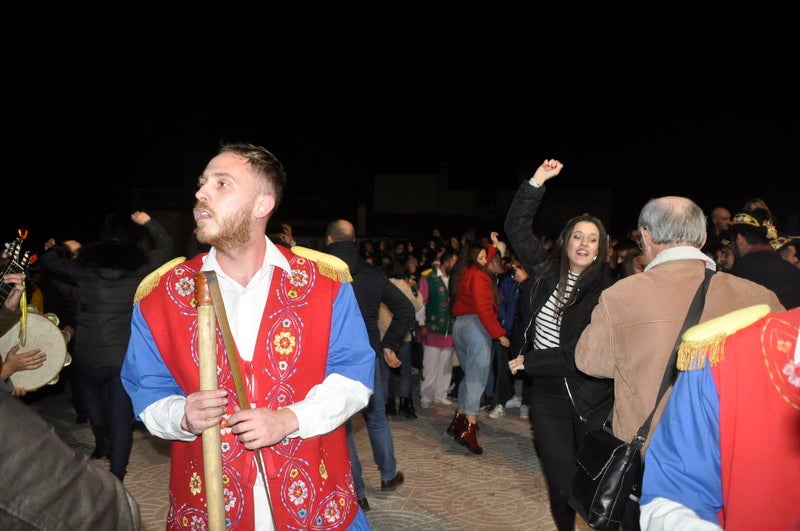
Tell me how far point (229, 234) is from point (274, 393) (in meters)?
0.58

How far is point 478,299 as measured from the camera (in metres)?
6.78

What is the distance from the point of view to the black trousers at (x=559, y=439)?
148 inches

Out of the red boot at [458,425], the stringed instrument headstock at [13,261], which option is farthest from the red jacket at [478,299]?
the stringed instrument headstock at [13,261]

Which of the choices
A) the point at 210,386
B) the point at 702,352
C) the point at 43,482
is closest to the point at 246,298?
the point at 210,386

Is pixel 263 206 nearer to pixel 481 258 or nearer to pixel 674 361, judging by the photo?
pixel 674 361

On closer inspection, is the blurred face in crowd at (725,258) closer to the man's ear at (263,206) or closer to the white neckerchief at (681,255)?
the white neckerchief at (681,255)

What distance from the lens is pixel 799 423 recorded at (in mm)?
1569

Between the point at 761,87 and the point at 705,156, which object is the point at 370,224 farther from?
the point at 761,87

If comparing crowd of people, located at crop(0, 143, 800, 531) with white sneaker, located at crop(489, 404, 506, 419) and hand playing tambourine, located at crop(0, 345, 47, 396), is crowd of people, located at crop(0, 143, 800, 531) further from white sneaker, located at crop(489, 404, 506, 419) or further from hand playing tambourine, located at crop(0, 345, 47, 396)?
white sneaker, located at crop(489, 404, 506, 419)

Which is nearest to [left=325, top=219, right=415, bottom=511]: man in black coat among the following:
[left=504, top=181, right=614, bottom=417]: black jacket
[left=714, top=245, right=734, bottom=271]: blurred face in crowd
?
[left=504, top=181, right=614, bottom=417]: black jacket

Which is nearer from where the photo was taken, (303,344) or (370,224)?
(303,344)

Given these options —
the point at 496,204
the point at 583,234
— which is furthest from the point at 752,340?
the point at 496,204

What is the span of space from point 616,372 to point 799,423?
4.70ft

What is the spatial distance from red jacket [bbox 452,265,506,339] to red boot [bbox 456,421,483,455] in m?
0.94
